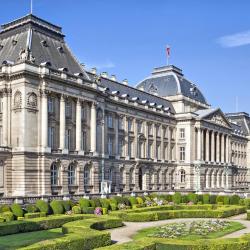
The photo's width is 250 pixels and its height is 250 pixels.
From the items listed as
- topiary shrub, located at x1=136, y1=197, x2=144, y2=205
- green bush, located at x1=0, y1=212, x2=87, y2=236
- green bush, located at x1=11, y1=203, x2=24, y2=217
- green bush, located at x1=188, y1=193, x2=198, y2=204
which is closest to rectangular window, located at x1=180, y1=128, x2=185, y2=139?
green bush, located at x1=188, y1=193, x2=198, y2=204

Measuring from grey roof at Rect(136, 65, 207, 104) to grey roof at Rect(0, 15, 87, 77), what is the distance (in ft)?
117

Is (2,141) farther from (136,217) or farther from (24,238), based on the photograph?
(24,238)

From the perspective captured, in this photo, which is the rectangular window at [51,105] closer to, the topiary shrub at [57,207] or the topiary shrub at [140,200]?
the topiary shrub at [140,200]

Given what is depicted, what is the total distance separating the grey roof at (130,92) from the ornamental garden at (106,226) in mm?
24410

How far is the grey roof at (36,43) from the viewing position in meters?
60.1

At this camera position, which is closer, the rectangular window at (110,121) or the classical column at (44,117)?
the classical column at (44,117)

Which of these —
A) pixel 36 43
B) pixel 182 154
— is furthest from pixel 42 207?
pixel 182 154

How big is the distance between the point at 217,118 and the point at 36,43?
55113 millimetres

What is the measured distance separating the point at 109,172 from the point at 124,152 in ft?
23.0

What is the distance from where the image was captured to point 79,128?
211ft

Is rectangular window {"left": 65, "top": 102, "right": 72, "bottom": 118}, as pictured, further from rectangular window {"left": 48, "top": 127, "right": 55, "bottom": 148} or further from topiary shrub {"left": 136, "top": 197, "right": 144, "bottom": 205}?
topiary shrub {"left": 136, "top": 197, "right": 144, "bottom": 205}

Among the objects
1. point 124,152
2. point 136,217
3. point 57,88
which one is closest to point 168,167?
point 124,152

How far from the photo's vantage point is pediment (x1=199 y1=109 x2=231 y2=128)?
98.5 metres

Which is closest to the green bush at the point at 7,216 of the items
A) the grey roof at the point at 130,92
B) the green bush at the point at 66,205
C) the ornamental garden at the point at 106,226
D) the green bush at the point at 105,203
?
the ornamental garden at the point at 106,226
